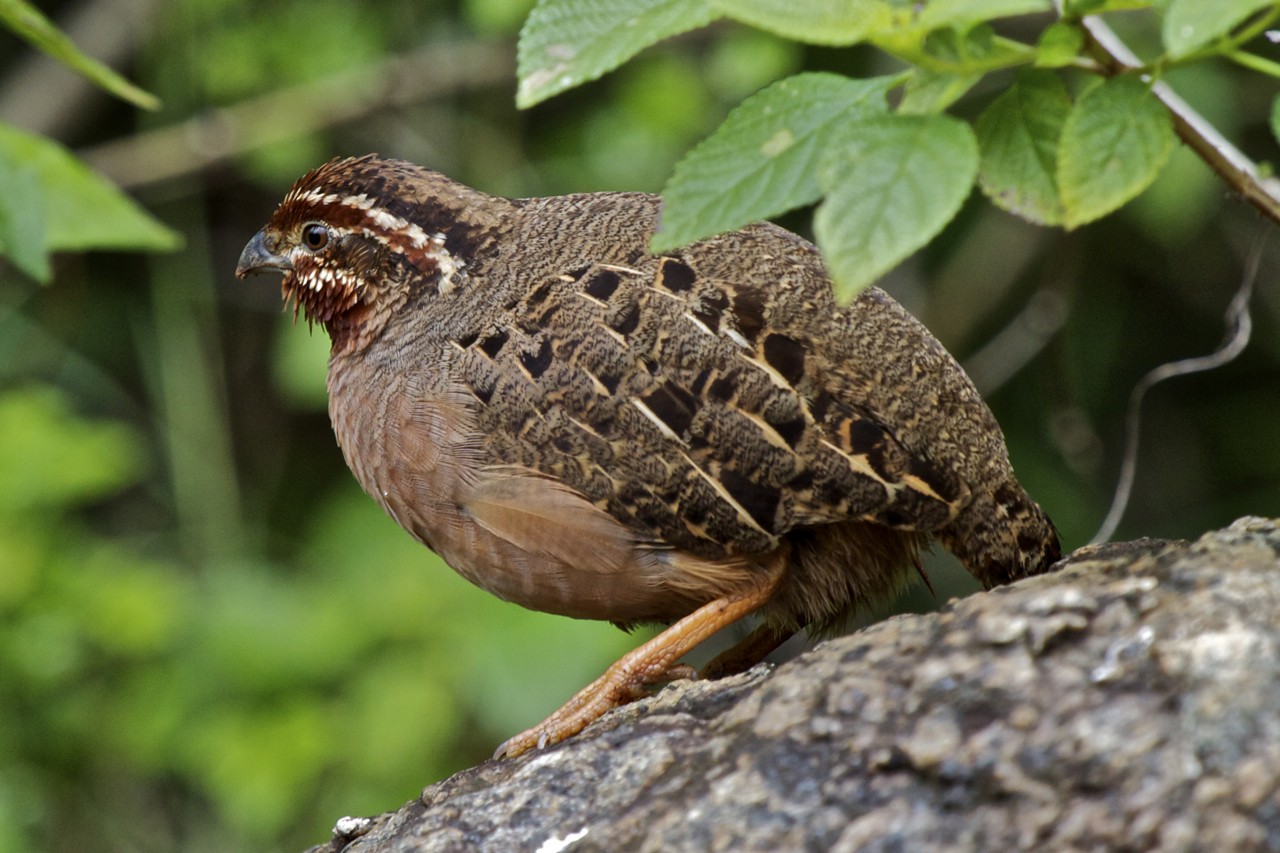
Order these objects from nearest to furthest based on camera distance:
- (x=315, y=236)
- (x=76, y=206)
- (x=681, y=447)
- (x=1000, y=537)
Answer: (x=681, y=447) → (x=1000, y=537) → (x=76, y=206) → (x=315, y=236)

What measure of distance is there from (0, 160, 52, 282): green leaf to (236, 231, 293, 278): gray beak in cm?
133

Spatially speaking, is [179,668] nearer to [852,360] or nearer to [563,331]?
[563,331]

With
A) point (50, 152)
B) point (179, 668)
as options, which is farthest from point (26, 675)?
point (50, 152)

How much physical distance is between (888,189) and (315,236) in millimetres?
2600

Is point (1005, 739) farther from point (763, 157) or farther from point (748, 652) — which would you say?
point (748, 652)

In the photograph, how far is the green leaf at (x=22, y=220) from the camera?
3.14m

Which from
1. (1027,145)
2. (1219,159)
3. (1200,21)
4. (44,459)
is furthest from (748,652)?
(44,459)

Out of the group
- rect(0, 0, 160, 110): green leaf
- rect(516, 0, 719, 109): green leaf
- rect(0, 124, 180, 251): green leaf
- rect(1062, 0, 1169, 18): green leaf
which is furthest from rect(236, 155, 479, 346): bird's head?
rect(1062, 0, 1169, 18): green leaf

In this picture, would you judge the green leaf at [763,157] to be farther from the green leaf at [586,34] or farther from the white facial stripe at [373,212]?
the white facial stripe at [373,212]

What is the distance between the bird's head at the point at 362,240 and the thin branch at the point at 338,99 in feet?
10.6

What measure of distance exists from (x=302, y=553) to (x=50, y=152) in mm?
4153

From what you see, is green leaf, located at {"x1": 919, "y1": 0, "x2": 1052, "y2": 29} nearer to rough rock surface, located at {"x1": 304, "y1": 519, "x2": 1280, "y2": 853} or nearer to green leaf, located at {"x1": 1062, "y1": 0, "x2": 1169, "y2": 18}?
green leaf, located at {"x1": 1062, "y1": 0, "x2": 1169, "y2": 18}

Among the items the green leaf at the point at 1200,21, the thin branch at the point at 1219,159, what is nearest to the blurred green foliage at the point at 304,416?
the thin branch at the point at 1219,159

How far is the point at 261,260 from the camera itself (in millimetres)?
4555
